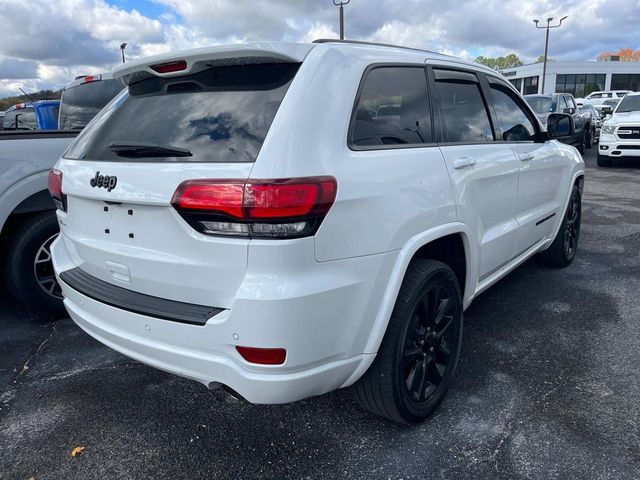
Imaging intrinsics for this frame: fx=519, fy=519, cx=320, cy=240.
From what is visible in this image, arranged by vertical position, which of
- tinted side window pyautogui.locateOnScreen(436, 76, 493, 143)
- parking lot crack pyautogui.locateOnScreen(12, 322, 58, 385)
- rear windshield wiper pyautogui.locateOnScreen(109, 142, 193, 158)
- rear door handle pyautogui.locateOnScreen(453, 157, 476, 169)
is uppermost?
tinted side window pyautogui.locateOnScreen(436, 76, 493, 143)

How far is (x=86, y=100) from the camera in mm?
5949

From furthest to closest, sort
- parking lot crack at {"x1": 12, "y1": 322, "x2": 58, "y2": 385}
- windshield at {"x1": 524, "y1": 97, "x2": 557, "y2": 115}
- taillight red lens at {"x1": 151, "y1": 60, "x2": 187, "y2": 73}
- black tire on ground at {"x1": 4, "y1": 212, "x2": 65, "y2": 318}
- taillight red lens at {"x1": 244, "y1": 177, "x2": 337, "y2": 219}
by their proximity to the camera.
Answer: windshield at {"x1": 524, "y1": 97, "x2": 557, "y2": 115}, black tire on ground at {"x1": 4, "y1": 212, "x2": 65, "y2": 318}, parking lot crack at {"x1": 12, "y1": 322, "x2": 58, "y2": 385}, taillight red lens at {"x1": 151, "y1": 60, "x2": 187, "y2": 73}, taillight red lens at {"x1": 244, "y1": 177, "x2": 337, "y2": 219}

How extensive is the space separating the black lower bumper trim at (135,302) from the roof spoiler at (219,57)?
1.05 metres

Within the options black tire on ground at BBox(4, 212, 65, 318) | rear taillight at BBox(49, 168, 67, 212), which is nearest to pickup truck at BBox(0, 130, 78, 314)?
black tire on ground at BBox(4, 212, 65, 318)

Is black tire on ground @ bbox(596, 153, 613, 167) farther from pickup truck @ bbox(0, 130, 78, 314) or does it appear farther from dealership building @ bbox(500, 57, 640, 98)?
dealership building @ bbox(500, 57, 640, 98)

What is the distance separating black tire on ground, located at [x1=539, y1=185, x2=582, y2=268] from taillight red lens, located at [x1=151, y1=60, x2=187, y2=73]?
3.85m

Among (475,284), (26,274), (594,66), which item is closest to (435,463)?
(475,284)

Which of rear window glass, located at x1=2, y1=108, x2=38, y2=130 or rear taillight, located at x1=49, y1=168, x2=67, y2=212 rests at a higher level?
rear window glass, located at x1=2, y1=108, x2=38, y2=130

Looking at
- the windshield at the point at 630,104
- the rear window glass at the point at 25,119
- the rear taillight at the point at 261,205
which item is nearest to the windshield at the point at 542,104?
the windshield at the point at 630,104

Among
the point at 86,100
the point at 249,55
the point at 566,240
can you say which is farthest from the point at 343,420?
the point at 86,100

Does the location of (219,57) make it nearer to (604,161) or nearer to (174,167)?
(174,167)

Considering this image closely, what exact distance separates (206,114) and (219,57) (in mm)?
248

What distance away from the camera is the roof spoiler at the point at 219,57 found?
2.15 m

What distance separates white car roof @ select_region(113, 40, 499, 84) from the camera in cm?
216
